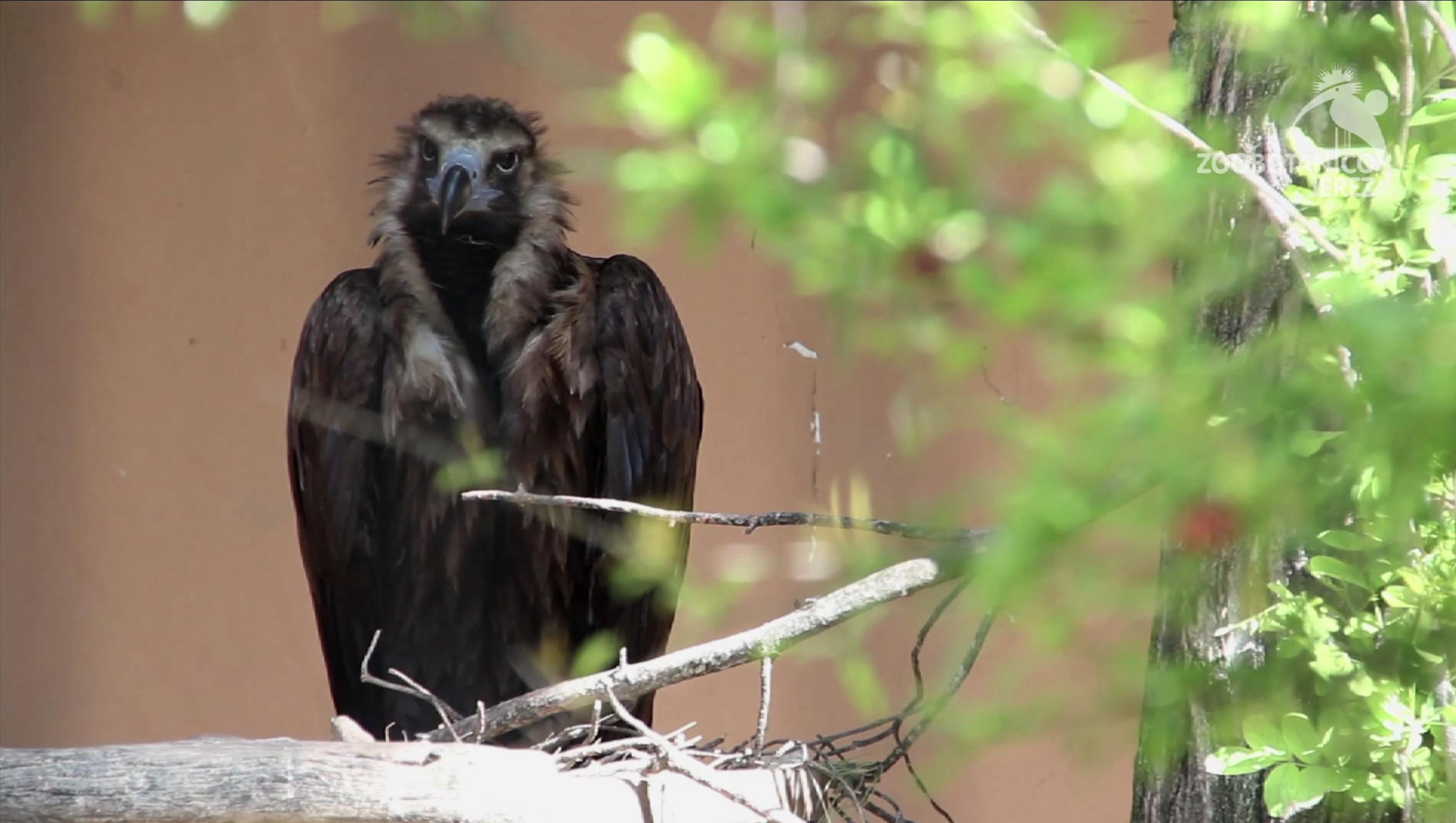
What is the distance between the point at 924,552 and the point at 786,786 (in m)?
0.39

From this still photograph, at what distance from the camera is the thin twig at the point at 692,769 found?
1.77 m

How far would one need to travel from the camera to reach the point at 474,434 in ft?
9.80

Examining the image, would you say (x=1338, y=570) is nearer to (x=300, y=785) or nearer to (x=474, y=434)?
(x=300, y=785)

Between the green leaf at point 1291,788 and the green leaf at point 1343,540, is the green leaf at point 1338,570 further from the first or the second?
the green leaf at point 1291,788

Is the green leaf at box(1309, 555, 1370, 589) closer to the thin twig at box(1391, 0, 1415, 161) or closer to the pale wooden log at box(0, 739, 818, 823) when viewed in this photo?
the thin twig at box(1391, 0, 1415, 161)

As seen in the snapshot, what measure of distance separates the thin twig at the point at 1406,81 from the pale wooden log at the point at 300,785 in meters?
0.96

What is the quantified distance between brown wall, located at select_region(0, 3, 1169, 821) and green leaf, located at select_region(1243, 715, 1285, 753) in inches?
90.6

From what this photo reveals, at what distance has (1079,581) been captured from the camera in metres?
Result: 1.02

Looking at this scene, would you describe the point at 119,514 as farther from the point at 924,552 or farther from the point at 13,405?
the point at 924,552

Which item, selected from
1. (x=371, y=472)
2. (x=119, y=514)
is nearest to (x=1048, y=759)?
(x=371, y=472)

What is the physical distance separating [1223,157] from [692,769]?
968 millimetres

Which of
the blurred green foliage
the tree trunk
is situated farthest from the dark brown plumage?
the blurred green foliage

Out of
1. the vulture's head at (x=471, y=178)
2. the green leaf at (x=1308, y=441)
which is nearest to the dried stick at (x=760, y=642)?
the green leaf at (x=1308, y=441)

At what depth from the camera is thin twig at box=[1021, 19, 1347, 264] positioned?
0.88 m
